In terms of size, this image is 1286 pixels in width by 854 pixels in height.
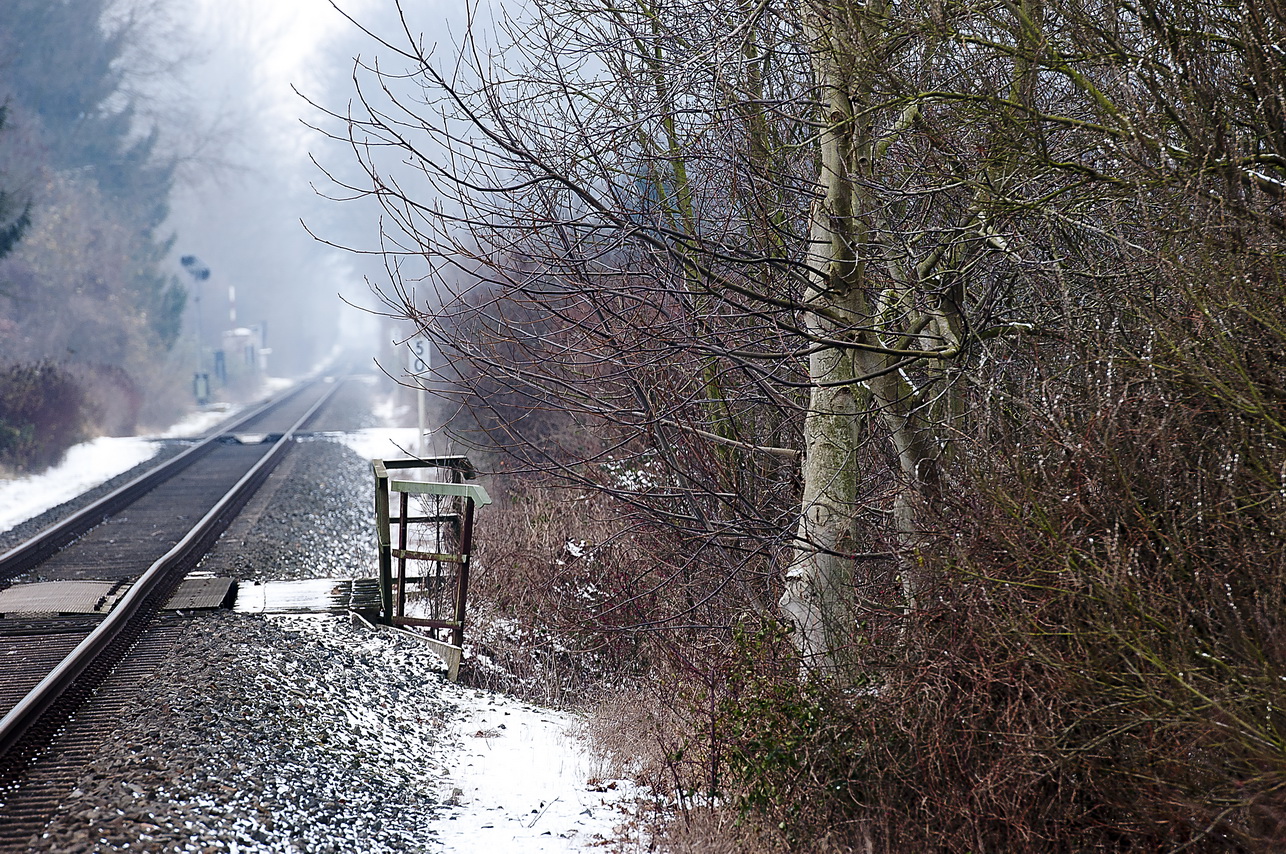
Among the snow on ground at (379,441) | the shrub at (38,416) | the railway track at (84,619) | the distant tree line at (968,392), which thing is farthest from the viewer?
the snow on ground at (379,441)

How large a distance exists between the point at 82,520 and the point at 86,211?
3175cm

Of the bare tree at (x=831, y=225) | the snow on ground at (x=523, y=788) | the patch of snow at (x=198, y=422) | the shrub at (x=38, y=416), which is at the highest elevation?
the bare tree at (x=831, y=225)

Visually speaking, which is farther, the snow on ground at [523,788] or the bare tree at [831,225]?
the snow on ground at [523,788]

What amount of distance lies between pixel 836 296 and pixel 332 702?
461 cm

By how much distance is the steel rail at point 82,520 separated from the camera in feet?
38.2

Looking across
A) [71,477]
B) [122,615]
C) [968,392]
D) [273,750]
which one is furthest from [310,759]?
[71,477]

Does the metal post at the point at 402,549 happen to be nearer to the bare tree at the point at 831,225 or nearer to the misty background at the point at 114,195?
the bare tree at the point at 831,225

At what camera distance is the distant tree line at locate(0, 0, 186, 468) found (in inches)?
1335

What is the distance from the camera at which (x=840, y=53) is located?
5.30 metres

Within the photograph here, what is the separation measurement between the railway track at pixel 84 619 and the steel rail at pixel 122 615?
11mm

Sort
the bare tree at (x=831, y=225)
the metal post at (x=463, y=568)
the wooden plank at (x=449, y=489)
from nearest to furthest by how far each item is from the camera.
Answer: the bare tree at (x=831, y=225)
the wooden plank at (x=449, y=489)
the metal post at (x=463, y=568)

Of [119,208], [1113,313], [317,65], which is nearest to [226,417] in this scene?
[119,208]

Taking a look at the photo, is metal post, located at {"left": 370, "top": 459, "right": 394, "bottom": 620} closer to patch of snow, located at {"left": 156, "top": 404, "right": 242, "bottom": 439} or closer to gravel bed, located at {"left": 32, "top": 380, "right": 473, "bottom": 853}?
gravel bed, located at {"left": 32, "top": 380, "right": 473, "bottom": 853}

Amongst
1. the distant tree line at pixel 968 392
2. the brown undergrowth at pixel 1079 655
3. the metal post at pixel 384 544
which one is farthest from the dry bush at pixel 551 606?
the brown undergrowth at pixel 1079 655
